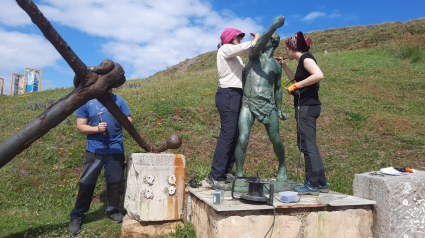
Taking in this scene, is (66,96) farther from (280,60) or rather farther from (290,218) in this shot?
(280,60)

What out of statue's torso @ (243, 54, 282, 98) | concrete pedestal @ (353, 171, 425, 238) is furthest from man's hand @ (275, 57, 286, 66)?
concrete pedestal @ (353, 171, 425, 238)

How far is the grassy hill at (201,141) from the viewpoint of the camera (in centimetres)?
477

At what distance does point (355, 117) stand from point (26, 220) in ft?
29.0

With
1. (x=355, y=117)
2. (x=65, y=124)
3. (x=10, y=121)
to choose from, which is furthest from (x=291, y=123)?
(x=10, y=121)

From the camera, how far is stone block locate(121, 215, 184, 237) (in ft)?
11.7

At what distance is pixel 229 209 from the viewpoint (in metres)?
2.71

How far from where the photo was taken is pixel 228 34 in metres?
3.94

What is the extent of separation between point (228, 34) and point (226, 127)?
4.05 ft

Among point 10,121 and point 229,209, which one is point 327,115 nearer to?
point 229,209

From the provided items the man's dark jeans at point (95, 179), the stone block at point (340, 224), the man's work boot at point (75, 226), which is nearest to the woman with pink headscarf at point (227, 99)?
the stone block at point (340, 224)

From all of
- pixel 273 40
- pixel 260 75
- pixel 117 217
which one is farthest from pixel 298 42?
pixel 117 217

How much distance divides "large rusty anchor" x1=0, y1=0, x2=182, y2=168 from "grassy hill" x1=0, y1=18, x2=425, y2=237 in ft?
6.35

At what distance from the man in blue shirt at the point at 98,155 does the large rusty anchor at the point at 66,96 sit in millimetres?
1233

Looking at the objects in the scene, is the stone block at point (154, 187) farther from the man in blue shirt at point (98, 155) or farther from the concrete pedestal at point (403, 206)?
the concrete pedestal at point (403, 206)
